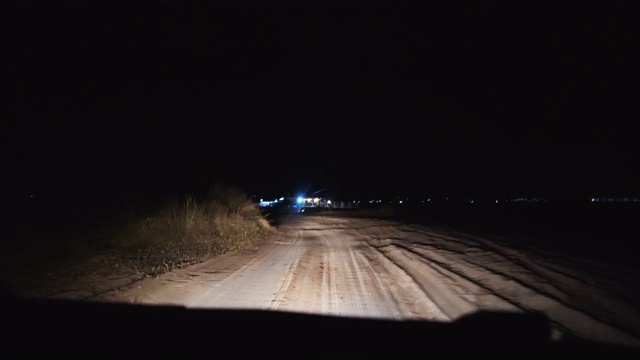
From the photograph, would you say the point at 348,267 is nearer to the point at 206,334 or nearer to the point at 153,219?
the point at 206,334

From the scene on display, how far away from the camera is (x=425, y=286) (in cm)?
766

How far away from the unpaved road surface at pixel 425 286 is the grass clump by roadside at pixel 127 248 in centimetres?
113

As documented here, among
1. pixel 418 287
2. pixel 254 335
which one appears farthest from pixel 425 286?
pixel 254 335

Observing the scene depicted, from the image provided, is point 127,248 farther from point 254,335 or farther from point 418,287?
point 418,287

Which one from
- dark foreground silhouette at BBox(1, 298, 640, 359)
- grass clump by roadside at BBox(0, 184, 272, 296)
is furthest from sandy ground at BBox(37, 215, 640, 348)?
grass clump by roadside at BBox(0, 184, 272, 296)

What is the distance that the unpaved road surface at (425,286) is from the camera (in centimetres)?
584

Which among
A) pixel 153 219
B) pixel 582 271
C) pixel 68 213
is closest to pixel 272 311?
pixel 582 271

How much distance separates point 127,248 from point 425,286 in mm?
8496

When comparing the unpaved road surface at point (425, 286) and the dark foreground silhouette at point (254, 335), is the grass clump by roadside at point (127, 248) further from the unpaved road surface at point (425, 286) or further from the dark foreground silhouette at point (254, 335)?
the dark foreground silhouette at point (254, 335)

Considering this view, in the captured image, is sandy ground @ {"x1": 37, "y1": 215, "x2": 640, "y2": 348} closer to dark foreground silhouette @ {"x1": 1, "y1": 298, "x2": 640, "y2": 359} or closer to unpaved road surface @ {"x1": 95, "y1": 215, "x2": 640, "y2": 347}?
unpaved road surface @ {"x1": 95, "y1": 215, "x2": 640, "y2": 347}

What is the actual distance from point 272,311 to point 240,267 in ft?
13.2

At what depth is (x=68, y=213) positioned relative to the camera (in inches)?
918

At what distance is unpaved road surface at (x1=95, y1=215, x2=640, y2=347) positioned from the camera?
5840mm

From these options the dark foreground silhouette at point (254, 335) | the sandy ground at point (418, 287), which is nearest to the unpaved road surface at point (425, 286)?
the sandy ground at point (418, 287)
